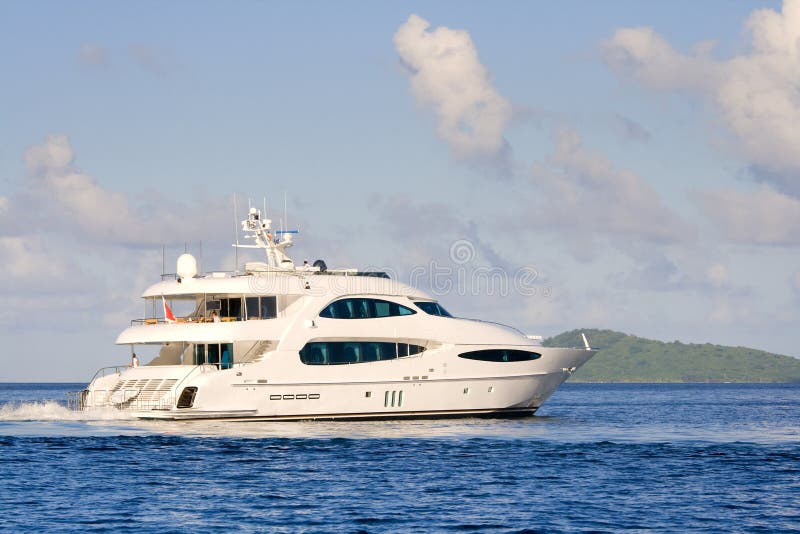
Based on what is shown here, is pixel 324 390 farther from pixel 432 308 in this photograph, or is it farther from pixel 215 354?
pixel 432 308

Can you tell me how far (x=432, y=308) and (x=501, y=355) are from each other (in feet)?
10.3

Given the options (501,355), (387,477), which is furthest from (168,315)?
(387,477)

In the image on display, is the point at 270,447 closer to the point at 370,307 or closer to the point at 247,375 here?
the point at 247,375

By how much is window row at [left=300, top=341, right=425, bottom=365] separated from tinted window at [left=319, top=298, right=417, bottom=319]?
0.96 meters

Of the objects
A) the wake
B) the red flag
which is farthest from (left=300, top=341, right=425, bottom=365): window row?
the wake

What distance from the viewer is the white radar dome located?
39.6 metres

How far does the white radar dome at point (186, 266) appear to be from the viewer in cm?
3962

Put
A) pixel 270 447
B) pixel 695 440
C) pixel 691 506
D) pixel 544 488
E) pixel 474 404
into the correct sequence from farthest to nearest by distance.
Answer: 1. pixel 474 404
2. pixel 695 440
3. pixel 270 447
4. pixel 544 488
5. pixel 691 506

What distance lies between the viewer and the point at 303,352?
125ft

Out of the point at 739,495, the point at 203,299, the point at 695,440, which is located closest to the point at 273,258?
the point at 203,299

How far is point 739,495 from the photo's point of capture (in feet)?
80.2

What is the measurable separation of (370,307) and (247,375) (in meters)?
5.13

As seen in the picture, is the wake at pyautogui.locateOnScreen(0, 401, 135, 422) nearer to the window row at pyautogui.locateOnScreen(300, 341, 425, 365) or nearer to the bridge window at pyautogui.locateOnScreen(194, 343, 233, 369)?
the bridge window at pyautogui.locateOnScreen(194, 343, 233, 369)

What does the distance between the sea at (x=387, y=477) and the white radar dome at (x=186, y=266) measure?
17.7 feet
